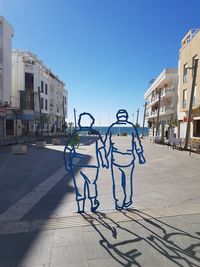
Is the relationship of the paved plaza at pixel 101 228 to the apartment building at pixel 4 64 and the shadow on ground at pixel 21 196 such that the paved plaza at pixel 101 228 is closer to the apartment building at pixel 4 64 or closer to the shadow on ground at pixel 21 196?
the shadow on ground at pixel 21 196

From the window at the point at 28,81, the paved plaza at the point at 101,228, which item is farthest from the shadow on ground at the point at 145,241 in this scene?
the window at the point at 28,81

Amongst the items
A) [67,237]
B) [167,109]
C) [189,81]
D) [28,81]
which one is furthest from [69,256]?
[28,81]

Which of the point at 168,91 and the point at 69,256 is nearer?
the point at 69,256

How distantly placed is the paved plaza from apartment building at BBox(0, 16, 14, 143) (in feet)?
74.6

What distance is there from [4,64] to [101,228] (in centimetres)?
2864

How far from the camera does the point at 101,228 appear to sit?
4.45m

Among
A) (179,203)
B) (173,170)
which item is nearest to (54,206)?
(179,203)

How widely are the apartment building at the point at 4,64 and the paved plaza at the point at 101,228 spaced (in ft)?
74.6

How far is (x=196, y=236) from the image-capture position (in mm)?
4070

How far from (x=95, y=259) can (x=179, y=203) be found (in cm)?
325

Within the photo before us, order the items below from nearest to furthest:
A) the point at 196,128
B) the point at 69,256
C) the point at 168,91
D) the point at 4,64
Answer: the point at 69,256 < the point at 196,128 < the point at 4,64 < the point at 168,91

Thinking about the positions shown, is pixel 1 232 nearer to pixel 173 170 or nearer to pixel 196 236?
pixel 196 236

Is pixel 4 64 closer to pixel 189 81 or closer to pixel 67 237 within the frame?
pixel 189 81

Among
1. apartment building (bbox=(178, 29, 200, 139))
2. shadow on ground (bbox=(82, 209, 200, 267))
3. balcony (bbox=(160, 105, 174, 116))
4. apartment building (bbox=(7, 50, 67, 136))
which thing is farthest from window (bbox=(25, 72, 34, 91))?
shadow on ground (bbox=(82, 209, 200, 267))
